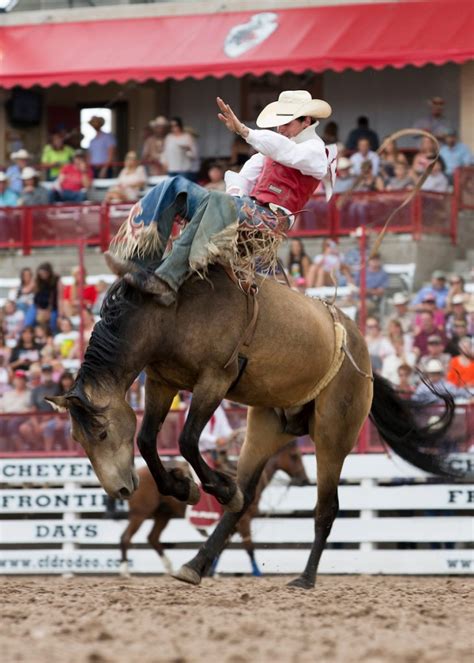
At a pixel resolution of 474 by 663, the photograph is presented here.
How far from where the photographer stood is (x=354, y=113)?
20766mm

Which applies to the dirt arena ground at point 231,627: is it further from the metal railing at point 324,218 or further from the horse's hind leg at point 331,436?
the metal railing at point 324,218

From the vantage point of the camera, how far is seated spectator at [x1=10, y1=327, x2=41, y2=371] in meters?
15.5

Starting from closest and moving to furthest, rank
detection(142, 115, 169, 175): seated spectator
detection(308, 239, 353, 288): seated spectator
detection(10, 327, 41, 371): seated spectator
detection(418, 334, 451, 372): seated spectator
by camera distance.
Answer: detection(418, 334, 451, 372): seated spectator, detection(308, 239, 353, 288): seated spectator, detection(10, 327, 41, 371): seated spectator, detection(142, 115, 169, 175): seated spectator

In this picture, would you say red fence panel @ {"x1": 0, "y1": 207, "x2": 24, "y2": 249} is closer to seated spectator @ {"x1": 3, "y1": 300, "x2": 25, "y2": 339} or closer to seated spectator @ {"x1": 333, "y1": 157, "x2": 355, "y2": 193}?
seated spectator @ {"x1": 3, "y1": 300, "x2": 25, "y2": 339}

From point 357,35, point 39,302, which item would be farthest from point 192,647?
point 357,35

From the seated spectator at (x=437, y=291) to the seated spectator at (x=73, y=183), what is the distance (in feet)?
18.1

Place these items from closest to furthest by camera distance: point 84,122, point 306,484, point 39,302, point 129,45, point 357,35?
point 306,484, point 39,302, point 357,35, point 129,45, point 84,122

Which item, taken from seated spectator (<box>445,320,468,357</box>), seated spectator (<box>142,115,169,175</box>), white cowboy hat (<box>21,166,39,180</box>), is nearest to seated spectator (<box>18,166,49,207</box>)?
white cowboy hat (<box>21,166,39,180</box>)

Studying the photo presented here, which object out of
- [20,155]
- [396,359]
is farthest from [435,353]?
[20,155]

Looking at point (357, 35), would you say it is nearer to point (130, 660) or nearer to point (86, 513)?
point (86, 513)

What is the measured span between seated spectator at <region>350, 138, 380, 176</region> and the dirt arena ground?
9.12 m

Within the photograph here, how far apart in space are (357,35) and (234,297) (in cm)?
1173

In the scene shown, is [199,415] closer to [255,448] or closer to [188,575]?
[188,575]

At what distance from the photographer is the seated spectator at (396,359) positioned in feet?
46.7
